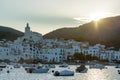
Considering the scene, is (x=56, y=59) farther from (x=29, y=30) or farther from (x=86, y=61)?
(x=29, y=30)

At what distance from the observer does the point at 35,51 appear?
130375 millimetres

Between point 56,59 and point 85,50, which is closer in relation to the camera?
point 56,59

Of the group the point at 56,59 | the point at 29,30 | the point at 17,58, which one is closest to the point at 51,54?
the point at 56,59

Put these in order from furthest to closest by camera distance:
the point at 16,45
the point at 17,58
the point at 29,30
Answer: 1. the point at 29,30
2. the point at 16,45
3. the point at 17,58

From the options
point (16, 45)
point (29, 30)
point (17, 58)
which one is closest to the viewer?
point (17, 58)

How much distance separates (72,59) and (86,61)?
19.6 feet

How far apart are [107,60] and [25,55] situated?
28396 millimetres

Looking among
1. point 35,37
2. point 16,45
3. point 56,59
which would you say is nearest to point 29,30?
point 35,37

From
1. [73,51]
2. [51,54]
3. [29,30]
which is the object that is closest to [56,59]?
[51,54]

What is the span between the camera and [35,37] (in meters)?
150

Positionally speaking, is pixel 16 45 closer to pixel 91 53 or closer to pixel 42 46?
pixel 42 46

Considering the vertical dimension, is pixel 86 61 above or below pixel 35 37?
below

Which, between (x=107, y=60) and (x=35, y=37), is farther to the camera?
(x=35, y=37)

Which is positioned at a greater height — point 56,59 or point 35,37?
point 35,37
